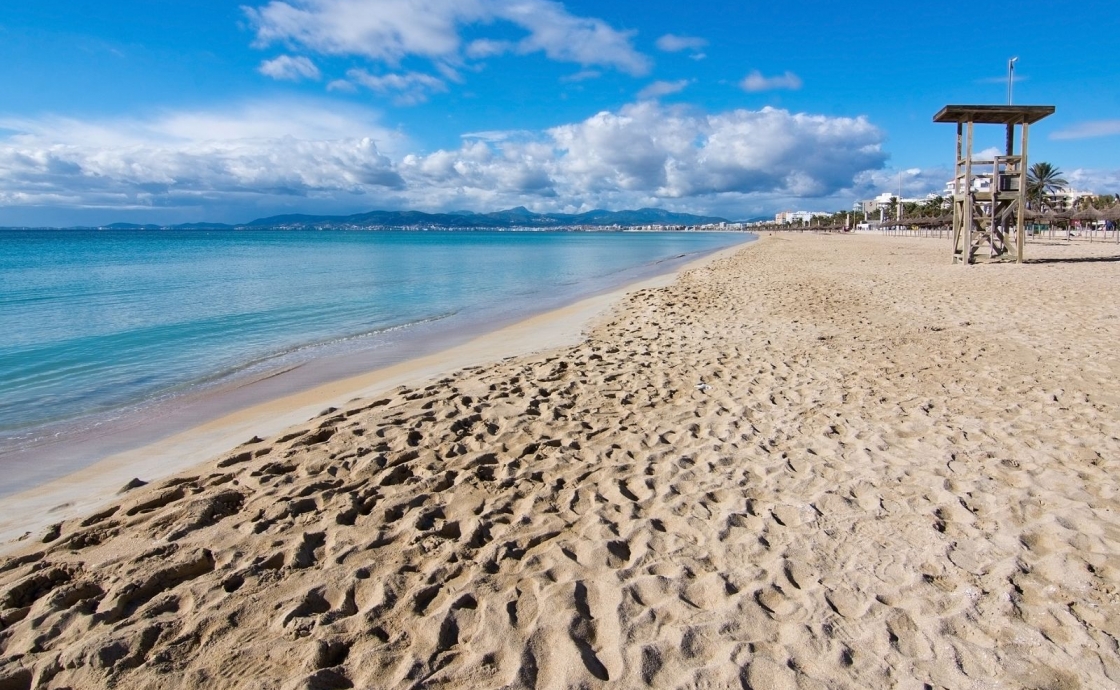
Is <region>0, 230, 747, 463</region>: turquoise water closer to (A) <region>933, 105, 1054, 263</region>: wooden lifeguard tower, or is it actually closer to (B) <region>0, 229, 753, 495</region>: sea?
(B) <region>0, 229, 753, 495</region>: sea

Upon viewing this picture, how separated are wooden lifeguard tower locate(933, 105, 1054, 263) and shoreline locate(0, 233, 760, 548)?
1474cm

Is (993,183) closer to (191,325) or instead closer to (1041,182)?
(191,325)

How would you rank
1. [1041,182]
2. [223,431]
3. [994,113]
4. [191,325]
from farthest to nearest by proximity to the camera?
[1041,182] → [994,113] → [191,325] → [223,431]

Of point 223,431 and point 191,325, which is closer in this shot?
point 223,431

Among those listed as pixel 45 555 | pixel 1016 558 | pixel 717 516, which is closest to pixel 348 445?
pixel 45 555

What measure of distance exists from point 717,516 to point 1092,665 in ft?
5.97

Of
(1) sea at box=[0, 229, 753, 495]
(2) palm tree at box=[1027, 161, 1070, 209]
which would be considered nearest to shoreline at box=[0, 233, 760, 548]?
(1) sea at box=[0, 229, 753, 495]

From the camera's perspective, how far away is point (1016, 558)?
323 centimetres

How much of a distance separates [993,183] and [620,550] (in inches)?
841

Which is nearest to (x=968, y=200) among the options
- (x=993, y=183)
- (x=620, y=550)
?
(x=993, y=183)

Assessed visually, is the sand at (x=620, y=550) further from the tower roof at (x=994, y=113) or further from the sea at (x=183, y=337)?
the tower roof at (x=994, y=113)

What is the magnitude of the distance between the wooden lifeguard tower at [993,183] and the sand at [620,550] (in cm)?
1510

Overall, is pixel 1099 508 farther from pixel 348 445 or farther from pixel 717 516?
pixel 348 445

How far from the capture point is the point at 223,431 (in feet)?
22.0
